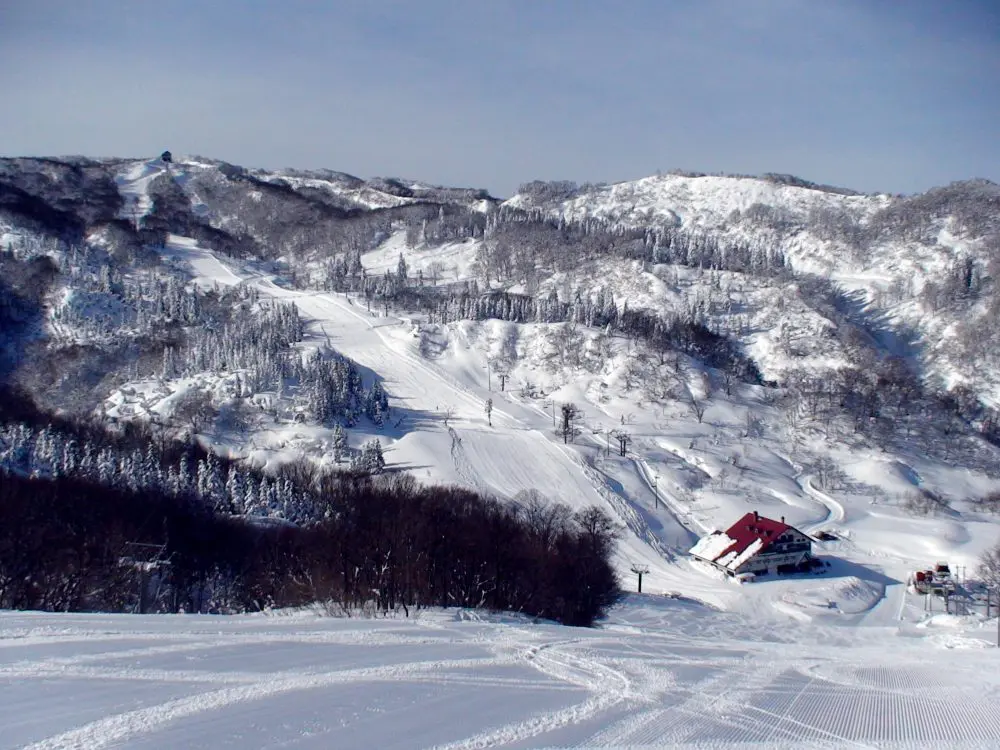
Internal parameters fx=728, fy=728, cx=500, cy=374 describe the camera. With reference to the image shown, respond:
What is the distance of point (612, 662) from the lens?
35.5ft

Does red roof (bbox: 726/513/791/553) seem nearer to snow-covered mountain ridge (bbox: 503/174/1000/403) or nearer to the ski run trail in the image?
the ski run trail

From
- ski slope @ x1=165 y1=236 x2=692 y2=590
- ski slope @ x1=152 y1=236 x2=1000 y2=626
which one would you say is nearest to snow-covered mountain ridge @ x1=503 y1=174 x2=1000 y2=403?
ski slope @ x1=152 y1=236 x2=1000 y2=626

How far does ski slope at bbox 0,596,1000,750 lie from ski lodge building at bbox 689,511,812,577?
3080cm

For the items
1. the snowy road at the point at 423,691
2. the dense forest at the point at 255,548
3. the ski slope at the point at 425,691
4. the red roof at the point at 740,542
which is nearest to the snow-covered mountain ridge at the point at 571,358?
the red roof at the point at 740,542

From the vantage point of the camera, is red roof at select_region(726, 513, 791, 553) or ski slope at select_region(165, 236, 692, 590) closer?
red roof at select_region(726, 513, 791, 553)

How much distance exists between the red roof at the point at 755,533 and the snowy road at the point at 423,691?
31126mm

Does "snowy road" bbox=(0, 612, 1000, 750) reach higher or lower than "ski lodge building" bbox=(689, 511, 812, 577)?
higher

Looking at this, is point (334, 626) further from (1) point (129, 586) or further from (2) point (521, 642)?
(1) point (129, 586)

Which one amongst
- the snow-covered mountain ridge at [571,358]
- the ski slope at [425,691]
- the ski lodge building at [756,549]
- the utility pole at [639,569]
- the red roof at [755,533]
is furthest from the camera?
the snow-covered mountain ridge at [571,358]

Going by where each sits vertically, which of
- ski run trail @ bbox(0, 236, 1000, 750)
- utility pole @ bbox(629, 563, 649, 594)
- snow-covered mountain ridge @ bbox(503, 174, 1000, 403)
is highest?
snow-covered mountain ridge @ bbox(503, 174, 1000, 403)

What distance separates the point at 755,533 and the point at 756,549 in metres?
1.55

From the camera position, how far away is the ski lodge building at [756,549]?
42.6 m

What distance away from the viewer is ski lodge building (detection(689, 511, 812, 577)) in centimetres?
4259

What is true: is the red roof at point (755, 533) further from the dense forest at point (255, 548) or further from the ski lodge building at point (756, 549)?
the dense forest at point (255, 548)
